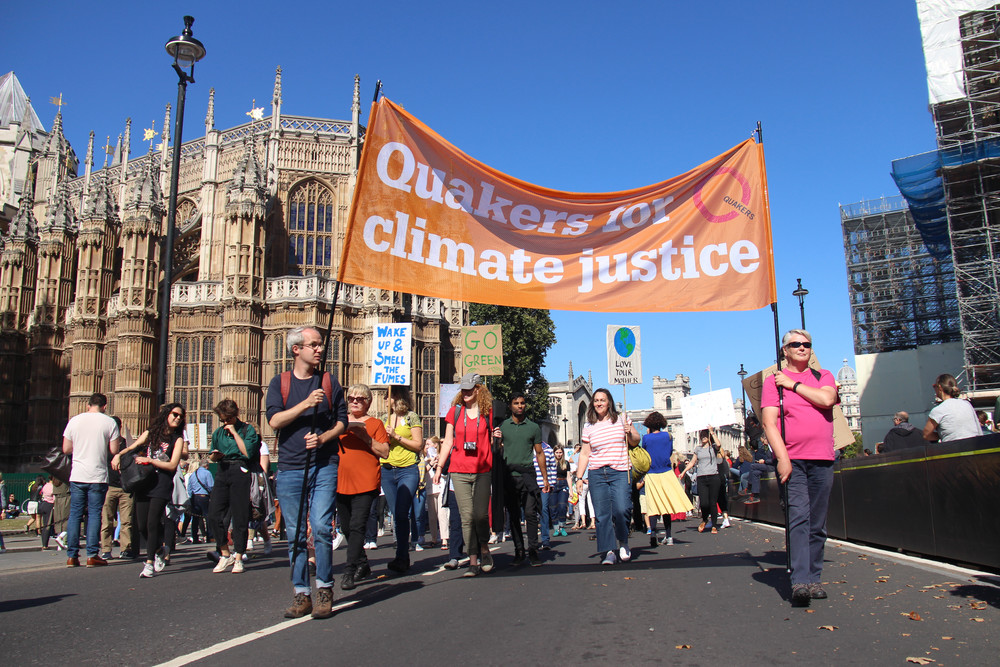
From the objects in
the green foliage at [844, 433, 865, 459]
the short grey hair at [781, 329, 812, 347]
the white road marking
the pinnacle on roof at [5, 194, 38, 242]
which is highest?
the pinnacle on roof at [5, 194, 38, 242]

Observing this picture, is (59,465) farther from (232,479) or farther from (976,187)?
(976,187)

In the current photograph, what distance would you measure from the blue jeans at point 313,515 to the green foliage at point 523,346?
3375 centimetres

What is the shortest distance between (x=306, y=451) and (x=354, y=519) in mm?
1570

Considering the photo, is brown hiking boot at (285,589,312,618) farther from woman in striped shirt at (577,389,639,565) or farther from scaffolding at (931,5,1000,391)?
scaffolding at (931,5,1000,391)

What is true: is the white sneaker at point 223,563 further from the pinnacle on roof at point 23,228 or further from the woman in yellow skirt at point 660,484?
the pinnacle on roof at point 23,228

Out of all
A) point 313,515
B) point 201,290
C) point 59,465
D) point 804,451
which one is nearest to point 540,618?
point 313,515

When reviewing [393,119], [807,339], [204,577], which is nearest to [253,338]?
[204,577]

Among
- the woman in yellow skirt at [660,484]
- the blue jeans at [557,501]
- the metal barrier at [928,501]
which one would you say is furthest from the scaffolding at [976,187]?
the woman in yellow skirt at [660,484]

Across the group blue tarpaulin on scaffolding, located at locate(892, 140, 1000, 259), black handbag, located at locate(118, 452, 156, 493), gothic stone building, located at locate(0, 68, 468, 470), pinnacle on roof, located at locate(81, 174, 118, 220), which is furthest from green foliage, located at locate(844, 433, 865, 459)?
A: pinnacle on roof, located at locate(81, 174, 118, 220)

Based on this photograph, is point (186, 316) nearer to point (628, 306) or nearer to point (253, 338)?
point (253, 338)

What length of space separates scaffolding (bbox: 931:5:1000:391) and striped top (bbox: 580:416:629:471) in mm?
31660

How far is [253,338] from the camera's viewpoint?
31297 millimetres

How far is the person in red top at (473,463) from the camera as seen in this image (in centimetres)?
764

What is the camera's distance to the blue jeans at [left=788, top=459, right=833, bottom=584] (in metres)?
5.43
